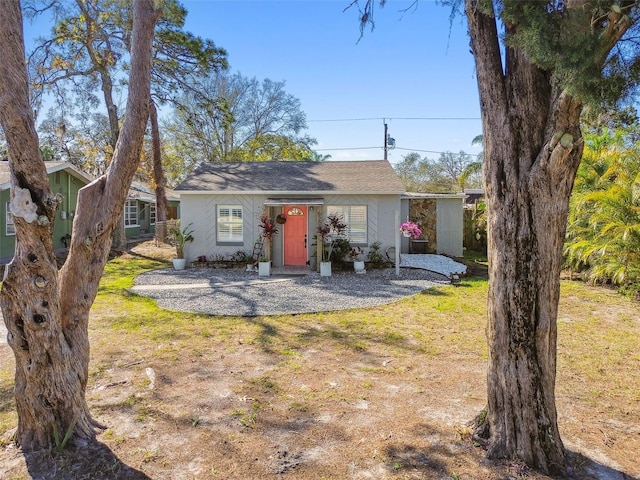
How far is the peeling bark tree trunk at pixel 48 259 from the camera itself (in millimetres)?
2963

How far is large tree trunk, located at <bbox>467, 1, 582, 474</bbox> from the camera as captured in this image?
2.94m

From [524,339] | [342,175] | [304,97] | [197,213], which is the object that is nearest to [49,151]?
[304,97]

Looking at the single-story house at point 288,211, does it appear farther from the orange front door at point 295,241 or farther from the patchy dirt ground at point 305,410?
the patchy dirt ground at point 305,410

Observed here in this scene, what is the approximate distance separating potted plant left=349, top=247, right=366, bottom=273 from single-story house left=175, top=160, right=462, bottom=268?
297 mm

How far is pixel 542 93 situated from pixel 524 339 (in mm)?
1834

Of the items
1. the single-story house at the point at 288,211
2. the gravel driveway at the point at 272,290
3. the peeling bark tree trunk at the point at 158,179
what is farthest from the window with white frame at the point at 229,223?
the peeling bark tree trunk at the point at 158,179

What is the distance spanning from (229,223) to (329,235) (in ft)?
11.4

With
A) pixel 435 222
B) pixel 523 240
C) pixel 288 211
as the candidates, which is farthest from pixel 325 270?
pixel 523 240

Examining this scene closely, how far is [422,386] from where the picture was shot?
4.61 m

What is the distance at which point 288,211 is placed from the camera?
13.3 metres

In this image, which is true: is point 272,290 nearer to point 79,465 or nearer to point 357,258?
point 357,258

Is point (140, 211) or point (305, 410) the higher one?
point (140, 211)

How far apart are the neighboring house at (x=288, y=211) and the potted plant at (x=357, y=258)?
1.02 feet

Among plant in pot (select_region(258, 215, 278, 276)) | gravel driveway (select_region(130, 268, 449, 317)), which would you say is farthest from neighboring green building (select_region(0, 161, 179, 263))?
plant in pot (select_region(258, 215, 278, 276))
